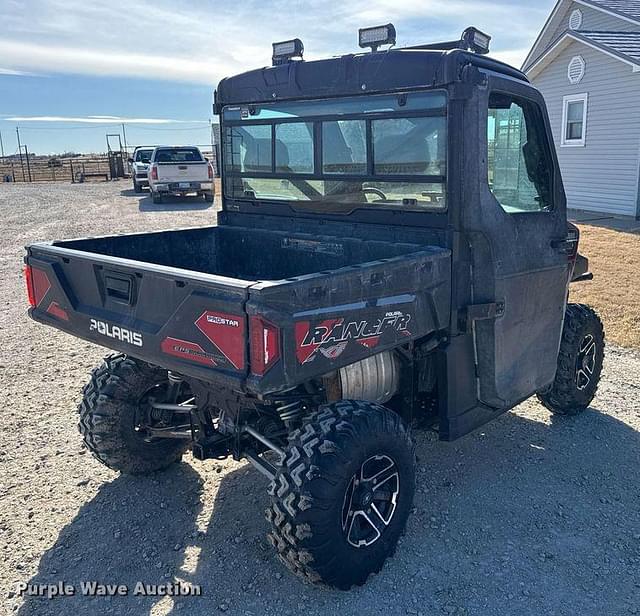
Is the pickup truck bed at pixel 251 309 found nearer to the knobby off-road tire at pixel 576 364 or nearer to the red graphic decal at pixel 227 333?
the red graphic decal at pixel 227 333

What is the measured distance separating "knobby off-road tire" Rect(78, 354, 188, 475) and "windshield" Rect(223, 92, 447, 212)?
4.56ft

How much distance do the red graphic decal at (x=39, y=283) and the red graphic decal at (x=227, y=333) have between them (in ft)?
4.25

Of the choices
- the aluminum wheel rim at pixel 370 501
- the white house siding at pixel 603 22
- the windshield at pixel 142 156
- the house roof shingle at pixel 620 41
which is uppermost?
the white house siding at pixel 603 22

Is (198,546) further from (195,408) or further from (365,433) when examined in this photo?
(365,433)

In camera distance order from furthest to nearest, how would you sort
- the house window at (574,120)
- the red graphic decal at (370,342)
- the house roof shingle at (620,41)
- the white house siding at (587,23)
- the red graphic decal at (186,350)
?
the white house siding at (587,23) → the house window at (574,120) → the house roof shingle at (620,41) → the red graphic decal at (370,342) → the red graphic decal at (186,350)

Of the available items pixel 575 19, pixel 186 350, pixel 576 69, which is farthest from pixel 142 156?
pixel 186 350

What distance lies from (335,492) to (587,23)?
1994cm

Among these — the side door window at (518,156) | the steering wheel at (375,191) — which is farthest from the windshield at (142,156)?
the side door window at (518,156)

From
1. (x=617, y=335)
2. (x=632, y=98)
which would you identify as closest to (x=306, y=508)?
(x=617, y=335)

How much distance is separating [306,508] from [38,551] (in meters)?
1.53

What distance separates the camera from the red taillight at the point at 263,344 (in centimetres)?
255

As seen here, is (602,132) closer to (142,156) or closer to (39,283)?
(39,283)

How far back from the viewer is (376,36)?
12.0ft

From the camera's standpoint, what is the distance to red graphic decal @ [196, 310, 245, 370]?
2.61 meters
